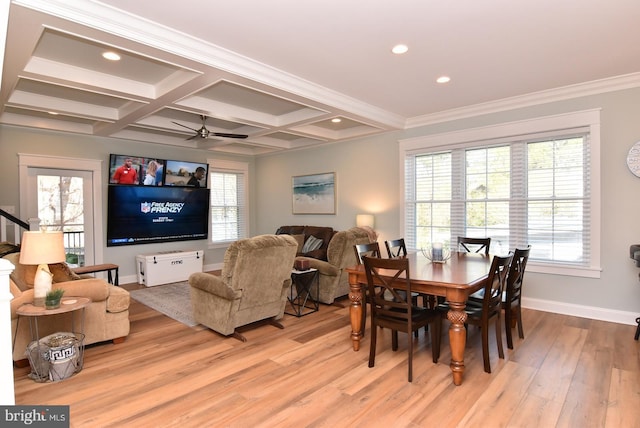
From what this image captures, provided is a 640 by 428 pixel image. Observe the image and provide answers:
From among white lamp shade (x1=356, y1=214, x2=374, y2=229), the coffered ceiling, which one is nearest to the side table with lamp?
the coffered ceiling

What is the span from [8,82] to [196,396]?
11.5 feet

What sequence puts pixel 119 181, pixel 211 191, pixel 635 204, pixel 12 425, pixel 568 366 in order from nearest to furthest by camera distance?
pixel 12 425
pixel 568 366
pixel 635 204
pixel 119 181
pixel 211 191

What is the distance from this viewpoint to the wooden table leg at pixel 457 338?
2652 millimetres

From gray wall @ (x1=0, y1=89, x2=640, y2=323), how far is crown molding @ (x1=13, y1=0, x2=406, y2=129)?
198 centimetres

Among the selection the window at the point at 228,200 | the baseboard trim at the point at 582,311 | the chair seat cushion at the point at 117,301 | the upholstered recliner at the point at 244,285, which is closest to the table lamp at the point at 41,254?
the chair seat cushion at the point at 117,301

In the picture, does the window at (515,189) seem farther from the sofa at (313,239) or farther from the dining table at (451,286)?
the sofa at (313,239)

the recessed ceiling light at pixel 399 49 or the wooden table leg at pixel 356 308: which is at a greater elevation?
the recessed ceiling light at pixel 399 49

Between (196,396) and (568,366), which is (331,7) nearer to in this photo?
(196,396)

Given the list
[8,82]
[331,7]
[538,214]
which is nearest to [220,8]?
[331,7]

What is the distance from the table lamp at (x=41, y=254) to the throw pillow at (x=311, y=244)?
3.93 metres

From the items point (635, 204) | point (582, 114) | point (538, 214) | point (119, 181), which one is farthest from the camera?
point (119, 181)

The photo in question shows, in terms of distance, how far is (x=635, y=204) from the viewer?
12.6 feet

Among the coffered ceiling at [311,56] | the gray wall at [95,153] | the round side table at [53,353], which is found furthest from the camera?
the gray wall at [95,153]

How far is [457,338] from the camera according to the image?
269 cm
